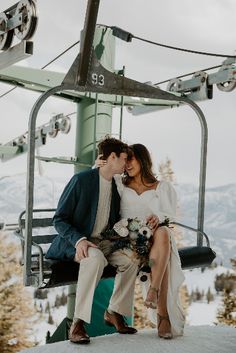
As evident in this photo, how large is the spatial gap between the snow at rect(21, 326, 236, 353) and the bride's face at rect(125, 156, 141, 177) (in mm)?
1015

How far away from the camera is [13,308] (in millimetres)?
31969

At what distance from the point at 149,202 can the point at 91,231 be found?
383mm

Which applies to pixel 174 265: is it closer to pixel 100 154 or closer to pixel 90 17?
pixel 100 154

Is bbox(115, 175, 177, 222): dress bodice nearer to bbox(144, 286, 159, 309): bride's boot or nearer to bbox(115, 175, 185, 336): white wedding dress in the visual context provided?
bbox(115, 175, 185, 336): white wedding dress

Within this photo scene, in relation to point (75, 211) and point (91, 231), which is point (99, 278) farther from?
point (75, 211)

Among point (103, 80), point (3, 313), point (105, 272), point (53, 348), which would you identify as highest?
point (103, 80)

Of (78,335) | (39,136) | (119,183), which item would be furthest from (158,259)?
(39,136)

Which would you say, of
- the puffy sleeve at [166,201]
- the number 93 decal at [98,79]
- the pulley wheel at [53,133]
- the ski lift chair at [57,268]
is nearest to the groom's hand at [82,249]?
the ski lift chair at [57,268]

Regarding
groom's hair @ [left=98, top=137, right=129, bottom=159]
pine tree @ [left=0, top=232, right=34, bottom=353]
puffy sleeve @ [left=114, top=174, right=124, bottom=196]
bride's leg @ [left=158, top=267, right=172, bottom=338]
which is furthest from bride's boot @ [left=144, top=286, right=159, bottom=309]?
pine tree @ [left=0, top=232, right=34, bottom=353]

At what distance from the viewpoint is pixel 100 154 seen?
14.1ft

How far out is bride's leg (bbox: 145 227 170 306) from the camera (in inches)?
165

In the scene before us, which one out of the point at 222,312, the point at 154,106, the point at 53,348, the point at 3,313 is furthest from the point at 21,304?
the point at 53,348

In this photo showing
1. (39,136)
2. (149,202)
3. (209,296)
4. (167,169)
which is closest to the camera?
(149,202)

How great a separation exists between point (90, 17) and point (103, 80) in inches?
16.1
